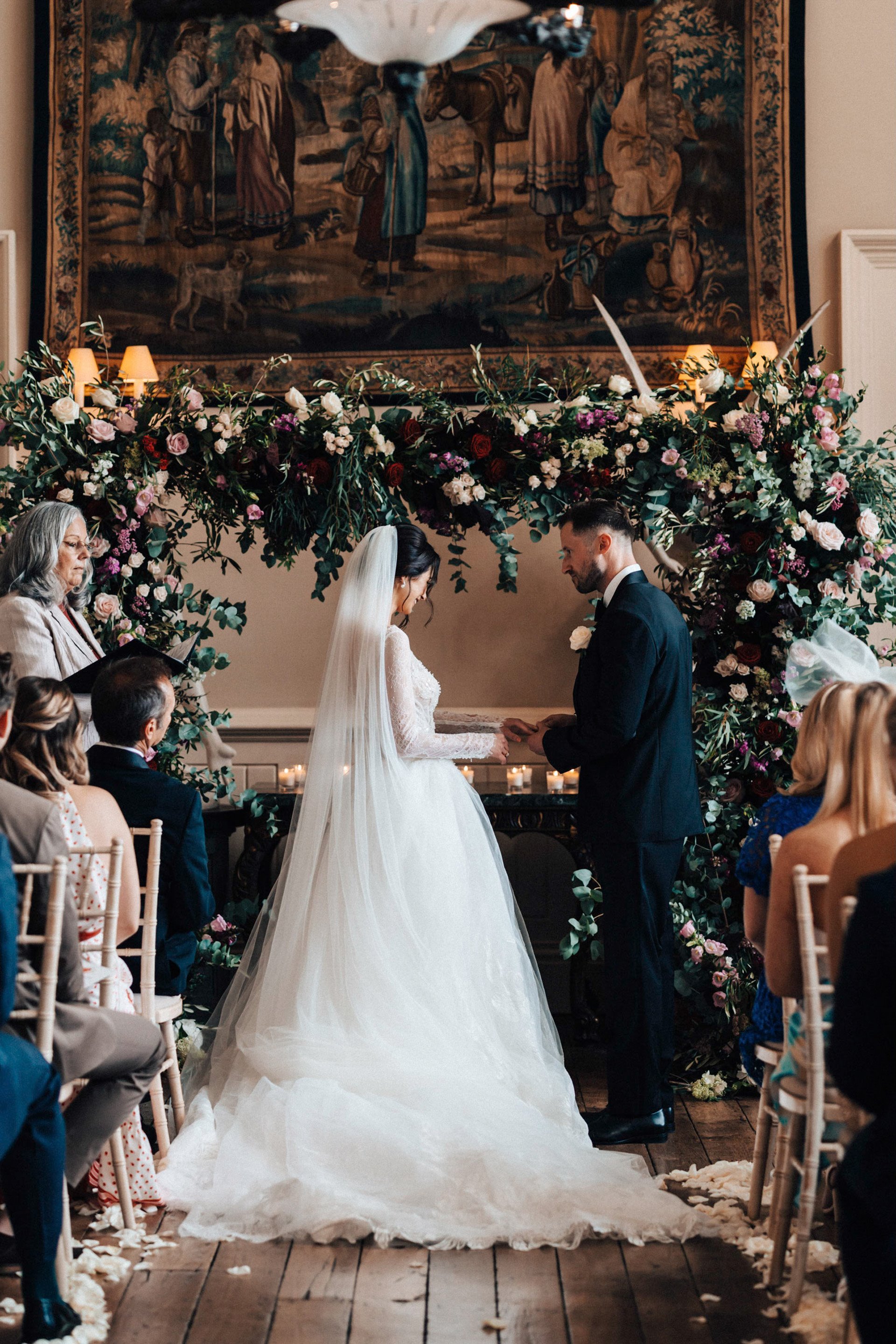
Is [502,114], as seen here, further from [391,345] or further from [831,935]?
[831,935]

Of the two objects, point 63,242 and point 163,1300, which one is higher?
point 63,242

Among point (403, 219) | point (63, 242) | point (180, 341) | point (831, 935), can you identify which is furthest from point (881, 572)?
point (63, 242)

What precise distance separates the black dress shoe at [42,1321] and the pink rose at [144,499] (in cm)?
280

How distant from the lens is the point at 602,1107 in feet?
14.5

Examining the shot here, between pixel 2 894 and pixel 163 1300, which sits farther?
pixel 163 1300

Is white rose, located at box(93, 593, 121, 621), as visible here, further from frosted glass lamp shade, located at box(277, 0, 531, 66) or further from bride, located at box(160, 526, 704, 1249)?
frosted glass lamp shade, located at box(277, 0, 531, 66)

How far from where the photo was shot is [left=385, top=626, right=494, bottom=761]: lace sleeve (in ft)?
14.1

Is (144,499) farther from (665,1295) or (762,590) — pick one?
(665,1295)

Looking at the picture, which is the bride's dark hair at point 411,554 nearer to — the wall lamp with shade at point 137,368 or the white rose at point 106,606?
the white rose at point 106,606

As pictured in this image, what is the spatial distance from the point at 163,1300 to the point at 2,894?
1.23m

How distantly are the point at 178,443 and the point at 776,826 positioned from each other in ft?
8.42

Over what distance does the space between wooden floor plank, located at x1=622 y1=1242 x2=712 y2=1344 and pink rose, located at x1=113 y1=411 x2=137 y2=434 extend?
3149mm

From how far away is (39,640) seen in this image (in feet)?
13.5

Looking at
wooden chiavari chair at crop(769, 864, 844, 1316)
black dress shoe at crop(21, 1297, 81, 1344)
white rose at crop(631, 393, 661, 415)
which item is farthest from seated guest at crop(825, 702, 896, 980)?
white rose at crop(631, 393, 661, 415)
